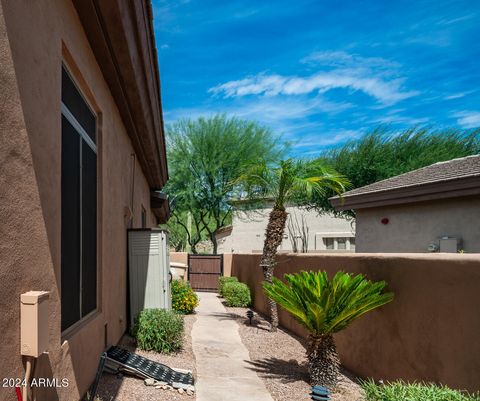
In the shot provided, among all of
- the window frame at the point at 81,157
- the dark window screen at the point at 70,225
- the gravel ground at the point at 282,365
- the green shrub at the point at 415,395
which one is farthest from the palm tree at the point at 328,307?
the dark window screen at the point at 70,225

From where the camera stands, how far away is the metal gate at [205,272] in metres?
21.7

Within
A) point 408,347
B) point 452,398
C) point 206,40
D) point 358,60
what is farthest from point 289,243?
point 452,398

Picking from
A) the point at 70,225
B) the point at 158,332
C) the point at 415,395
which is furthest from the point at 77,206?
the point at 415,395

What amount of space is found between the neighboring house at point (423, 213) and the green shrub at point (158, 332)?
6263 mm

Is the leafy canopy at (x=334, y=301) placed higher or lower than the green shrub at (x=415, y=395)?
higher

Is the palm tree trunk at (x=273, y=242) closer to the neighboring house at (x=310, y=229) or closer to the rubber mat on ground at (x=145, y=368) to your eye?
the rubber mat on ground at (x=145, y=368)

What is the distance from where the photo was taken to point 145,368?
18.6 ft

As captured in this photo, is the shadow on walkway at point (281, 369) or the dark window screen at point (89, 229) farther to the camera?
the shadow on walkway at point (281, 369)

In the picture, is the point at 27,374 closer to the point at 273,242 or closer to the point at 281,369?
the point at 281,369

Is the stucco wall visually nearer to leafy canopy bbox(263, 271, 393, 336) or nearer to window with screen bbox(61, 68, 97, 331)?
leafy canopy bbox(263, 271, 393, 336)

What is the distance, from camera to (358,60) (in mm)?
20641

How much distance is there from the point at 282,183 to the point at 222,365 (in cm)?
442

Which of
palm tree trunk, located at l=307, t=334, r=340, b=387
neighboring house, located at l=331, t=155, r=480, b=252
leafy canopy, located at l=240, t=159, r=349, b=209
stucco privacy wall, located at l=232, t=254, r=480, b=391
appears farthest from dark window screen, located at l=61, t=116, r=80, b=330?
neighboring house, located at l=331, t=155, r=480, b=252

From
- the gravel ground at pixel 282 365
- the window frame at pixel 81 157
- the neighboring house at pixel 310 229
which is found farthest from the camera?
the neighboring house at pixel 310 229
